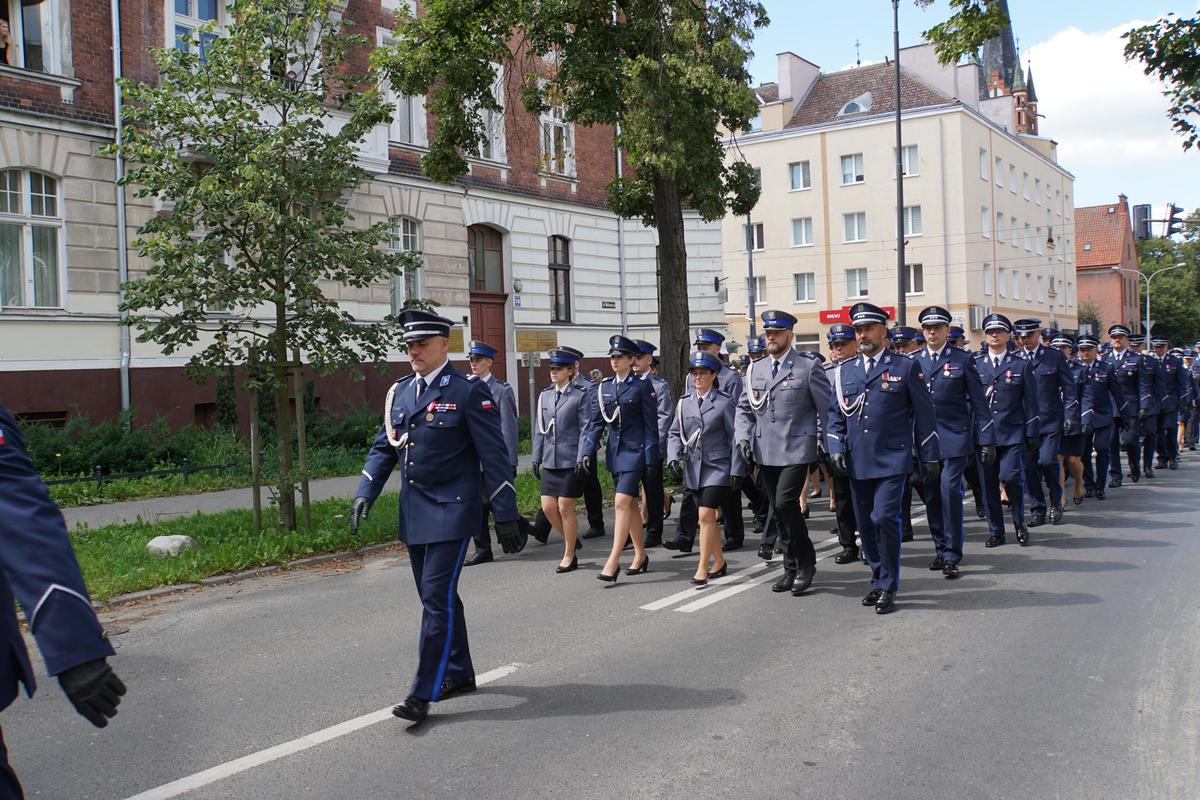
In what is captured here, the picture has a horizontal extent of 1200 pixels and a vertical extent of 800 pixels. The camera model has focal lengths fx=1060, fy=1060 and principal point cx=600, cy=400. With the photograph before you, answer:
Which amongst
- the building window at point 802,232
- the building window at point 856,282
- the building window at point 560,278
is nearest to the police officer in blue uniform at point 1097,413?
the building window at point 560,278

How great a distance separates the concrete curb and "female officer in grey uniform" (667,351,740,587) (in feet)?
12.2

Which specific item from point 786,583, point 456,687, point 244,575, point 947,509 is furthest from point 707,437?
point 244,575

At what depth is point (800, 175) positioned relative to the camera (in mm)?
54312

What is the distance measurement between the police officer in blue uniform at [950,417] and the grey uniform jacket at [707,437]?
5.75 ft

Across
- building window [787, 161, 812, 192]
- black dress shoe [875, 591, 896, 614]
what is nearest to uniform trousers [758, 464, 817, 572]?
black dress shoe [875, 591, 896, 614]

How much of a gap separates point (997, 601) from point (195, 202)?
8.05 m

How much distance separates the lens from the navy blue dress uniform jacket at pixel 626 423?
9.48 metres

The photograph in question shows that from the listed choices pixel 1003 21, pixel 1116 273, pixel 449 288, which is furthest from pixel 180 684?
pixel 1116 273

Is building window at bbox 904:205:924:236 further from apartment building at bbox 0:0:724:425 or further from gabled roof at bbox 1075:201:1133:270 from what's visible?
gabled roof at bbox 1075:201:1133:270

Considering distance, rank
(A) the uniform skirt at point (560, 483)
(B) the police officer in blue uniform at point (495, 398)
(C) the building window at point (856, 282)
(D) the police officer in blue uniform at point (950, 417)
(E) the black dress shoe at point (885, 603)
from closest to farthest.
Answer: (E) the black dress shoe at point (885, 603), (D) the police officer in blue uniform at point (950, 417), (A) the uniform skirt at point (560, 483), (B) the police officer in blue uniform at point (495, 398), (C) the building window at point (856, 282)

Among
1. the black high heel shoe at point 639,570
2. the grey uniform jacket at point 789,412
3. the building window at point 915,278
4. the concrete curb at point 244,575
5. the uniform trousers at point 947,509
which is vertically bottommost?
the concrete curb at point 244,575

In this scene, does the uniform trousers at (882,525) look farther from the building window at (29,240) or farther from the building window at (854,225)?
the building window at (854,225)

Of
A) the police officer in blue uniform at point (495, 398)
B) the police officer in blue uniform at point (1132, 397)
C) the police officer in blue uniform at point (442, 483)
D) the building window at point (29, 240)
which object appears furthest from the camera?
the building window at point (29, 240)

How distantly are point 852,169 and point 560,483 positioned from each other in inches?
1832
